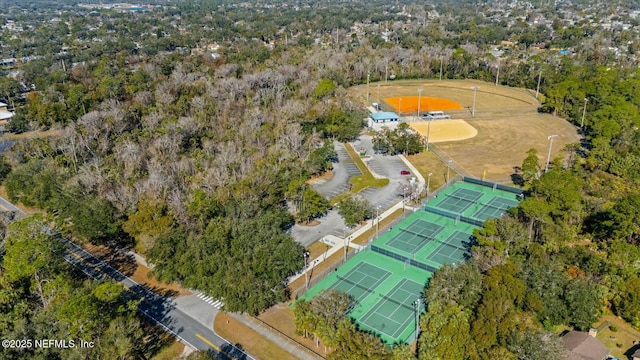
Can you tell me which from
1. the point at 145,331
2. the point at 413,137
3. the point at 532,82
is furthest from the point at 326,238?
the point at 532,82

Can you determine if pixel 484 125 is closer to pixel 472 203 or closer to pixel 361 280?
pixel 472 203

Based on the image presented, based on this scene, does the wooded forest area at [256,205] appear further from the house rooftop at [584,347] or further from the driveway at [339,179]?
the driveway at [339,179]

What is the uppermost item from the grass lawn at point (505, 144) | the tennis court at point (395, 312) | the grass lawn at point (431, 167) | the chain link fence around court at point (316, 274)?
the grass lawn at point (505, 144)

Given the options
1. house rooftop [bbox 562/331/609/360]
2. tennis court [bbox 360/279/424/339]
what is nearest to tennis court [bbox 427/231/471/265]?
tennis court [bbox 360/279/424/339]

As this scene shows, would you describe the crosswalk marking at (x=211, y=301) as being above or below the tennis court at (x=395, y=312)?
below

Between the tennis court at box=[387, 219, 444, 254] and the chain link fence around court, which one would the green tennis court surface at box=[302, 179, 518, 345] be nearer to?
the tennis court at box=[387, 219, 444, 254]

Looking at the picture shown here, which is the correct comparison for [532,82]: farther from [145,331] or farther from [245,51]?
[145,331]

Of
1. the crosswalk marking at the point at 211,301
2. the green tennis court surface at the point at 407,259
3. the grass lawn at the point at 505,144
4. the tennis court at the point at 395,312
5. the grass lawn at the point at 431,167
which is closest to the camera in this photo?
the tennis court at the point at 395,312

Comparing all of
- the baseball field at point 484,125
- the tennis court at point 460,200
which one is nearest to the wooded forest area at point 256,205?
the baseball field at point 484,125

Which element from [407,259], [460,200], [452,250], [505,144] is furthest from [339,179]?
[505,144]

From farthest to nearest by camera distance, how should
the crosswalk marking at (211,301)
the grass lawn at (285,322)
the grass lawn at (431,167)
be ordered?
the grass lawn at (431,167)
the crosswalk marking at (211,301)
the grass lawn at (285,322)
